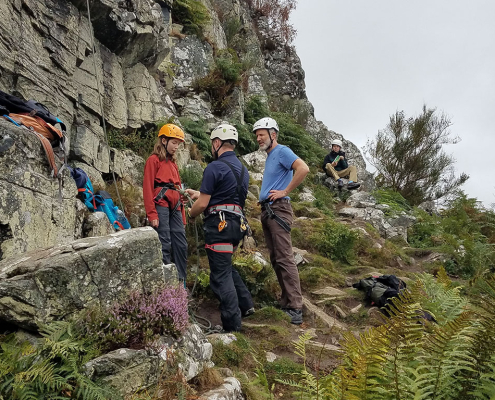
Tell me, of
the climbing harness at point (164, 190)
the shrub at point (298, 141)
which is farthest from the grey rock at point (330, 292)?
the shrub at point (298, 141)

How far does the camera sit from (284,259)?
241 inches

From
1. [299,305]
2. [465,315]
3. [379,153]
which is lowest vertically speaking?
[299,305]

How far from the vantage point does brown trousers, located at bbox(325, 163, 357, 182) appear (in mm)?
16531

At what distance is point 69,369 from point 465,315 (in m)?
2.57

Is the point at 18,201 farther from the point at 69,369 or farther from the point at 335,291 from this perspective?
the point at 335,291

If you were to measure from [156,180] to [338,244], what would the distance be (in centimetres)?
541

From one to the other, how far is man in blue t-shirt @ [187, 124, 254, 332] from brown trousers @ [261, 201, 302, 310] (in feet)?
3.00

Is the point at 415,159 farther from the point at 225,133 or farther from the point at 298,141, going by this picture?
the point at 225,133

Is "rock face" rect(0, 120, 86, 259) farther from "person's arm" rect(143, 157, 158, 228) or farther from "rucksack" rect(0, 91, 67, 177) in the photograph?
"person's arm" rect(143, 157, 158, 228)

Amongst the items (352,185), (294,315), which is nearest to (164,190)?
(294,315)

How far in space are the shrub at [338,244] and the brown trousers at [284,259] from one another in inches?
150

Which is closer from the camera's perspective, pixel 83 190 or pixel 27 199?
pixel 27 199

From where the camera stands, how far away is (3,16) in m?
6.88

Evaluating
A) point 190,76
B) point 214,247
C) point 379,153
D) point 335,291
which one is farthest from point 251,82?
point 214,247
